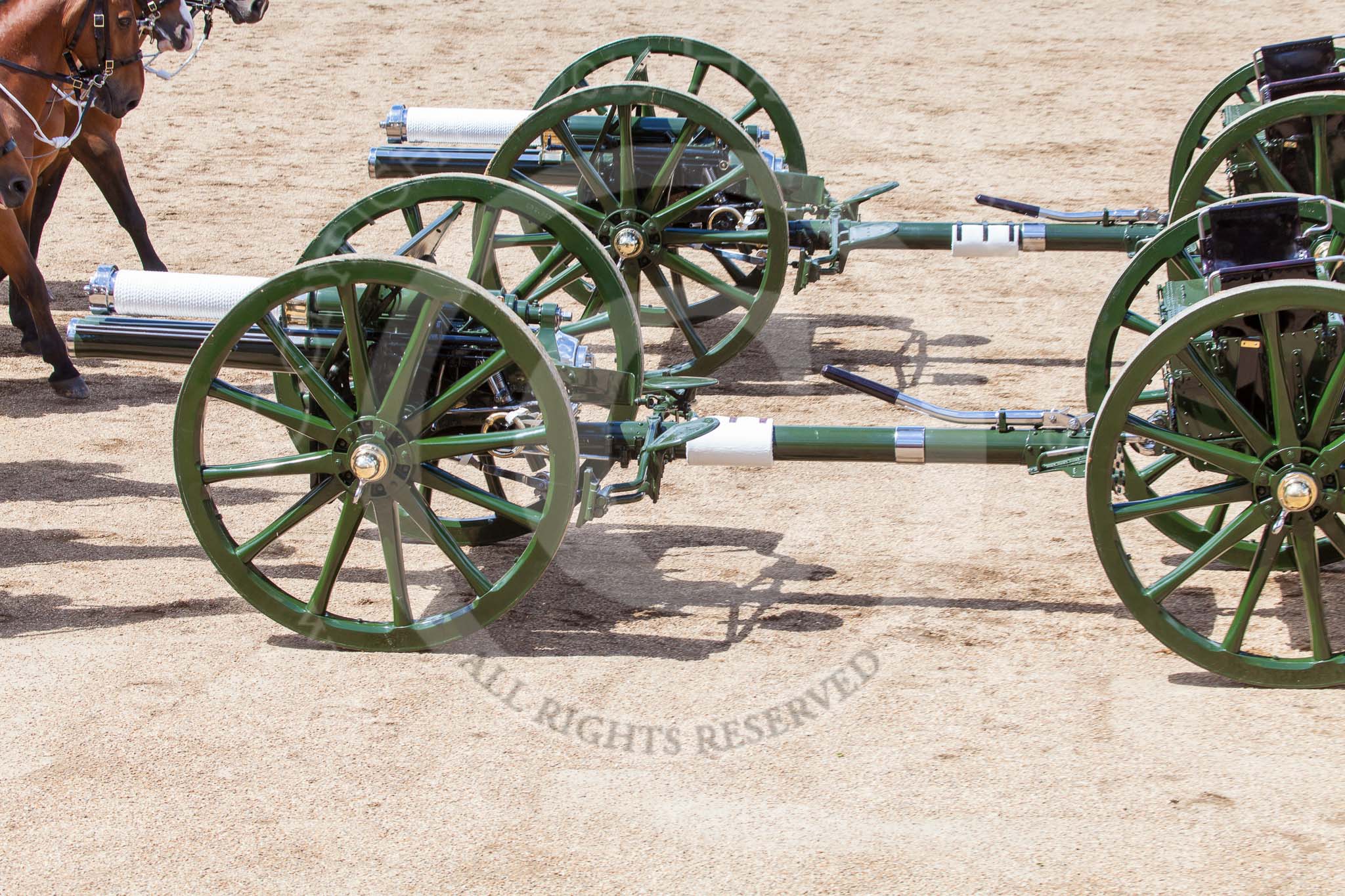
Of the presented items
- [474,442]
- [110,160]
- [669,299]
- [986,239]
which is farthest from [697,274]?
[110,160]

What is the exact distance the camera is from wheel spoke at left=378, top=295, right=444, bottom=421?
354 cm

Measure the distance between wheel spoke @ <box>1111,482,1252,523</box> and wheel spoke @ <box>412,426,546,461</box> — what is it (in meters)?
1.35

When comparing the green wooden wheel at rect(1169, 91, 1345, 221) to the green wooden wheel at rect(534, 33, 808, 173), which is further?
the green wooden wheel at rect(534, 33, 808, 173)

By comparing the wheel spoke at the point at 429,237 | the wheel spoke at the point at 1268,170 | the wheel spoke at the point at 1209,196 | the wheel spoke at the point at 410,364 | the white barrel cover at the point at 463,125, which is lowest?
the wheel spoke at the point at 410,364

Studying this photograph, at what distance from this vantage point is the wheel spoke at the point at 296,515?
3.68 meters

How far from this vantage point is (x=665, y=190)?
5.55 meters

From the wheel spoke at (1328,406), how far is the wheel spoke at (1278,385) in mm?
39

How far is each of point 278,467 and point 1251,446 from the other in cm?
228

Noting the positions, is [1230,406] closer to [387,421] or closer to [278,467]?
[387,421]

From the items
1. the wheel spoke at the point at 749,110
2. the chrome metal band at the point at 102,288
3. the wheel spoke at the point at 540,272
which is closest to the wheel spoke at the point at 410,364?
the chrome metal band at the point at 102,288

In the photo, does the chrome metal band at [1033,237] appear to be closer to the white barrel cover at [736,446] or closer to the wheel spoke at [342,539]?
the white barrel cover at [736,446]

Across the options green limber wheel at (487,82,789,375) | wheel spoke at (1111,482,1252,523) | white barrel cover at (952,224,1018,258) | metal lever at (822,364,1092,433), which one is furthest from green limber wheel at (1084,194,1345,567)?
green limber wheel at (487,82,789,375)

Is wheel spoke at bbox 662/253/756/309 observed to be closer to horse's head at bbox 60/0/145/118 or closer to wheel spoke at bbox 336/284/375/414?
wheel spoke at bbox 336/284/375/414

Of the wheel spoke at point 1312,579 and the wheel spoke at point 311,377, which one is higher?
the wheel spoke at point 311,377
